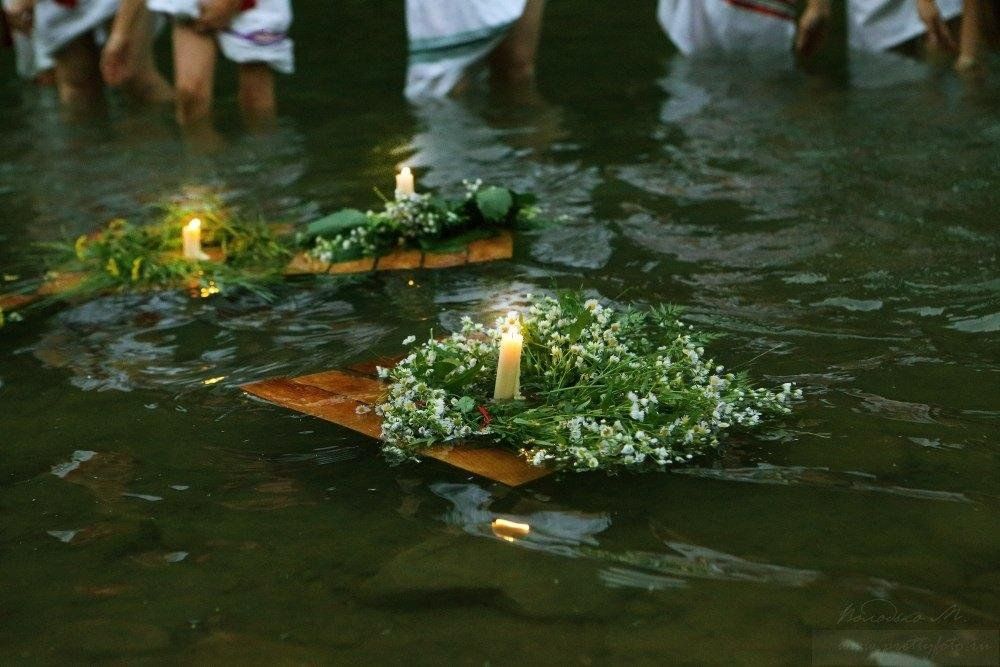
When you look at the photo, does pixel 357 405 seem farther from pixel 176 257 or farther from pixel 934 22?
pixel 934 22

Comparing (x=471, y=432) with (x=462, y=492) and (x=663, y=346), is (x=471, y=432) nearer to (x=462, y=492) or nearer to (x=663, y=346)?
(x=462, y=492)

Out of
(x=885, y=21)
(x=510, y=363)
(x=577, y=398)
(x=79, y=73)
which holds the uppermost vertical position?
(x=510, y=363)

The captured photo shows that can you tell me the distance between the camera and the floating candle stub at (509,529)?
3.44 m

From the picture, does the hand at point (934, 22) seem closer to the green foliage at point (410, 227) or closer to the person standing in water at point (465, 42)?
the person standing in water at point (465, 42)

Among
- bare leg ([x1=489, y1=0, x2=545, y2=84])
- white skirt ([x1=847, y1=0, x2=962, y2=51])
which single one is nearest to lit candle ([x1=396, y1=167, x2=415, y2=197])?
bare leg ([x1=489, y1=0, x2=545, y2=84])

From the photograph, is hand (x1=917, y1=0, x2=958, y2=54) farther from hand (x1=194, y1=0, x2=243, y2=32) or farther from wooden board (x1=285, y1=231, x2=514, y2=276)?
wooden board (x1=285, y1=231, x2=514, y2=276)

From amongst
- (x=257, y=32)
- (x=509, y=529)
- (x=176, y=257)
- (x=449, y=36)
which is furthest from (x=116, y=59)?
(x=509, y=529)

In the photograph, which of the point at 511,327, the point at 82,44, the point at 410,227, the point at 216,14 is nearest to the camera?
the point at 511,327

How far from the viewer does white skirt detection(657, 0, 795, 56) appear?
11250 mm

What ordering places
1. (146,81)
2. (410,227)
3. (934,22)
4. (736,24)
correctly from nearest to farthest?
(410,227), (934,22), (146,81), (736,24)

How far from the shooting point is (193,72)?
973 centimetres

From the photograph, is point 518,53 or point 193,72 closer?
point 193,72

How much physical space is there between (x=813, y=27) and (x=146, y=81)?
15.1 ft

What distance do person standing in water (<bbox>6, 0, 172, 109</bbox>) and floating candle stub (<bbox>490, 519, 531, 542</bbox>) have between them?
702 cm
